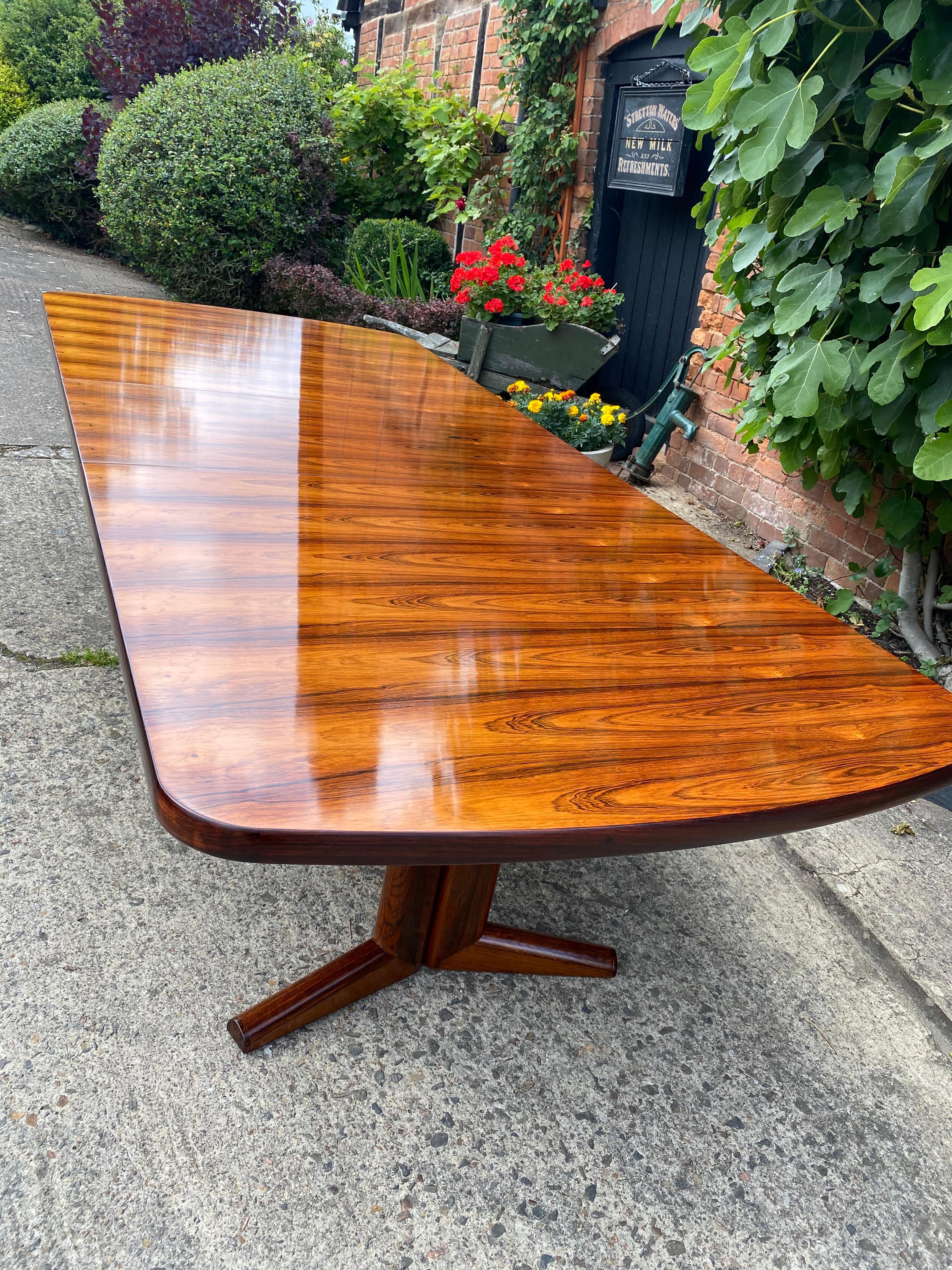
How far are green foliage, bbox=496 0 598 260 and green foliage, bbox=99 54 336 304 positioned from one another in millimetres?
1671

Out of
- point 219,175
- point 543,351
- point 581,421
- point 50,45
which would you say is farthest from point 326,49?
point 581,421

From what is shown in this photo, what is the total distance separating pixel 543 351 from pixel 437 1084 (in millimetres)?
3611

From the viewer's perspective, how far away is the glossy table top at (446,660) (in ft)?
2.66

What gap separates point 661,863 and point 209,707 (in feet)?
4.12

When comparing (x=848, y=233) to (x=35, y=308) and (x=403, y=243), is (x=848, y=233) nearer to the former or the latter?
(x=403, y=243)

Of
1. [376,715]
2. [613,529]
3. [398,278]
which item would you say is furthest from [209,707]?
[398,278]

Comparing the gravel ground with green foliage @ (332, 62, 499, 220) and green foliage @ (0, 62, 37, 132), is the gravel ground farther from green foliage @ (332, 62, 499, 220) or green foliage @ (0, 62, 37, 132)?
green foliage @ (0, 62, 37, 132)

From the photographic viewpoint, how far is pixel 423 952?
1.48 m

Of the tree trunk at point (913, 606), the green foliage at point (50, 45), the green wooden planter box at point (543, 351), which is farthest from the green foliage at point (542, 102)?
the green foliage at point (50, 45)

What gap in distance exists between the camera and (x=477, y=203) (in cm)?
553

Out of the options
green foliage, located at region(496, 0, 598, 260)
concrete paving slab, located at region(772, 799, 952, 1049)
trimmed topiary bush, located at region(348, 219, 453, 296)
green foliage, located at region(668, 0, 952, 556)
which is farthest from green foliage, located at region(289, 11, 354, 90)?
concrete paving slab, located at region(772, 799, 952, 1049)

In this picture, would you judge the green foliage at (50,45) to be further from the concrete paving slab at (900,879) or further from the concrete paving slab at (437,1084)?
the concrete paving slab at (900,879)

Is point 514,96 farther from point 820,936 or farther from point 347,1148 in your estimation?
point 347,1148

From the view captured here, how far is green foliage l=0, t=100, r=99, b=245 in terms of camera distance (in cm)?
768
